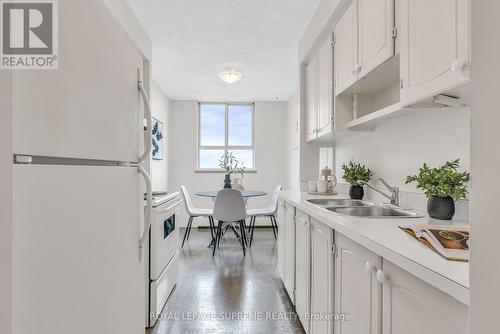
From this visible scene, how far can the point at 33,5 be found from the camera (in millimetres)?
616

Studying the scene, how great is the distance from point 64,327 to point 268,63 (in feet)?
11.2

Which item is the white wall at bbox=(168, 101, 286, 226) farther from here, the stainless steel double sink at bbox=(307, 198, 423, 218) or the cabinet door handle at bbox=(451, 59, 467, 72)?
the cabinet door handle at bbox=(451, 59, 467, 72)

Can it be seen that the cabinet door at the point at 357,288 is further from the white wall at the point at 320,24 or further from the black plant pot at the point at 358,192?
the white wall at the point at 320,24

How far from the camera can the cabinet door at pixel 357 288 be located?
96 centimetres

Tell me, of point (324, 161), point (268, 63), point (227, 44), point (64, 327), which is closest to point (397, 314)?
point (64, 327)

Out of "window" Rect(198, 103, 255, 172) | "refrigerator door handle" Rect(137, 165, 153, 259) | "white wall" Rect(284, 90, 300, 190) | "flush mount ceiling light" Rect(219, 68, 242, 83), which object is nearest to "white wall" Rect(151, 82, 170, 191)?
"window" Rect(198, 103, 255, 172)

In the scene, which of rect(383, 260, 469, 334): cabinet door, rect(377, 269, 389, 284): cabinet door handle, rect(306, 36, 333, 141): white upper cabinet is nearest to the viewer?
rect(383, 260, 469, 334): cabinet door

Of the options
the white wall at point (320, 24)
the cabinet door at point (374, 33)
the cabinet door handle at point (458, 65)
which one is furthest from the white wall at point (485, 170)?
the white wall at point (320, 24)

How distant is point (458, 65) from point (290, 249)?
1.80 m

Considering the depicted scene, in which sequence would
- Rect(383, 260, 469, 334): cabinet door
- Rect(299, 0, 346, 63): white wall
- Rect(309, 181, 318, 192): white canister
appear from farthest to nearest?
Rect(309, 181, 318, 192): white canister, Rect(299, 0, 346, 63): white wall, Rect(383, 260, 469, 334): cabinet door

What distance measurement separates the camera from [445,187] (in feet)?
4.00

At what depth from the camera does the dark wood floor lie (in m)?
2.12

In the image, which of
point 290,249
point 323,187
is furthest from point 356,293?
point 323,187

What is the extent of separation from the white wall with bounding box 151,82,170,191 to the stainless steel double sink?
2.86m
